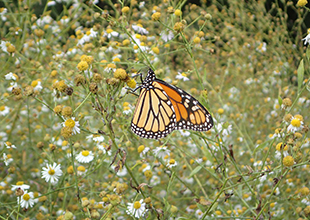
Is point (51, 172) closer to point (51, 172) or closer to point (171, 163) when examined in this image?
point (51, 172)

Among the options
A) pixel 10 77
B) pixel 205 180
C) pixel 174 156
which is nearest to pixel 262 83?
pixel 205 180

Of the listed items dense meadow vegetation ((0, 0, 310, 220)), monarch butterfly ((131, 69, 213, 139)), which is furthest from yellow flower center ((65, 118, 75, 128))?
monarch butterfly ((131, 69, 213, 139))

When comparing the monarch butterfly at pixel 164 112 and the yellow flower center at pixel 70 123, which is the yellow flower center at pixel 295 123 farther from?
the yellow flower center at pixel 70 123

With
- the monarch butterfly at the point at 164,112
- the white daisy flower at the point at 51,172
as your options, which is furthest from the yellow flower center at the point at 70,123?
the white daisy flower at the point at 51,172

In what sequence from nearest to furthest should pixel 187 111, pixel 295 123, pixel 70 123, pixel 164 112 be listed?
pixel 70 123 < pixel 295 123 < pixel 187 111 < pixel 164 112

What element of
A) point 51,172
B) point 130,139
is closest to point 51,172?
point 51,172

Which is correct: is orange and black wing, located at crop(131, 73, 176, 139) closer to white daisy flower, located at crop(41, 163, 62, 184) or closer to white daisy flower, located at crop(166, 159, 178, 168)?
white daisy flower, located at crop(166, 159, 178, 168)
